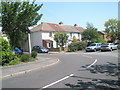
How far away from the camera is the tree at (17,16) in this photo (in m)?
14.7

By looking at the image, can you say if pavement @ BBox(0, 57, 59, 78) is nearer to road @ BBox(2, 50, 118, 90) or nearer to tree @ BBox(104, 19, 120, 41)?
road @ BBox(2, 50, 118, 90)

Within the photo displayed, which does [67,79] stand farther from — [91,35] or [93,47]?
[91,35]

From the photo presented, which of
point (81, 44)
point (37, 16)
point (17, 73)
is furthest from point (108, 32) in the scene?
point (17, 73)

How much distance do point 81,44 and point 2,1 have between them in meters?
24.2

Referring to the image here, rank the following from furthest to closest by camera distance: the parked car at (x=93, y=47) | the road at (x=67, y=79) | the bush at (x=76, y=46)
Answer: the bush at (x=76, y=46) → the parked car at (x=93, y=47) → the road at (x=67, y=79)

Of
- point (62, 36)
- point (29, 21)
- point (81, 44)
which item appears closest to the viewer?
point (29, 21)

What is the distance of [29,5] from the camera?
15.7m

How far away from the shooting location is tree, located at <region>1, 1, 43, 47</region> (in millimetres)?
14732

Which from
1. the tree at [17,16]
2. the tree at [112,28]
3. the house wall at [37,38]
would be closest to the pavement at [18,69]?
the tree at [17,16]

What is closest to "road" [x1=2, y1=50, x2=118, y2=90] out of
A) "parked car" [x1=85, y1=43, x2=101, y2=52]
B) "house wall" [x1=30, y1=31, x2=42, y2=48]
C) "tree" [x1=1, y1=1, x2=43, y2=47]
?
"tree" [x1=1, y1=1, x2=43, y2=47]

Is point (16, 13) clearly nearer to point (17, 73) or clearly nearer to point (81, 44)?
point (17, 73)

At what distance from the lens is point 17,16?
15195 millimetres

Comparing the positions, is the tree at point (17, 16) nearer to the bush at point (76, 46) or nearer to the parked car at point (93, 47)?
the parked car at point (93, 47)

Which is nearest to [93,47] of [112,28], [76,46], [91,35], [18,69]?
[76,46]
